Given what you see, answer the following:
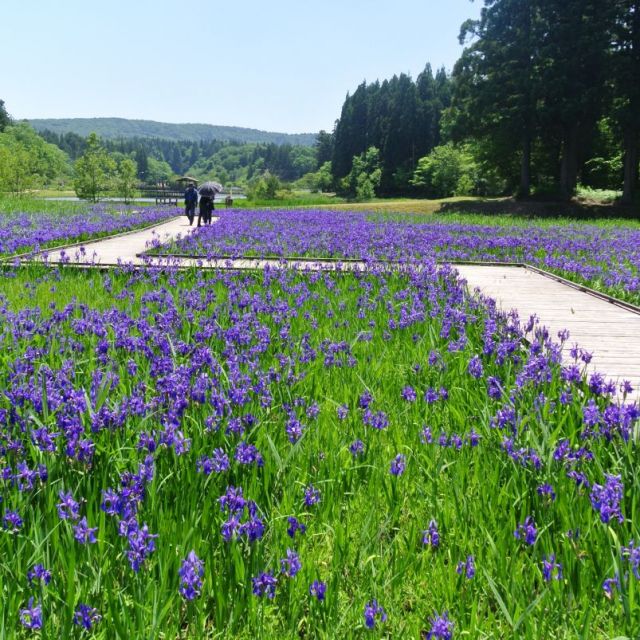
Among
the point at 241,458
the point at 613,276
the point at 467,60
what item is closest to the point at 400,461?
the point at 241,458

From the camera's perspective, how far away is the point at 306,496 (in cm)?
245

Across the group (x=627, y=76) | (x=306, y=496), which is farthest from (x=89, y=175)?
(x=306, y=496)

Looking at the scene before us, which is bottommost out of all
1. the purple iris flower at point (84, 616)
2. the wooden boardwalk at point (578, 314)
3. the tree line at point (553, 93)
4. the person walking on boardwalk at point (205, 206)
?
the purple iris flower at point (84, 616)

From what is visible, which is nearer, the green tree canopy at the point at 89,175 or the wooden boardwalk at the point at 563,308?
the wooden boardwalk at the point at 563,308

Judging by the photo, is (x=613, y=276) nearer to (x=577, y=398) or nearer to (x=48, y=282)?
(x=577, y=398)

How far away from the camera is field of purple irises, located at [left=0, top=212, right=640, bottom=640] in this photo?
1896 mm

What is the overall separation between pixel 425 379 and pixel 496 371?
52 centimetres

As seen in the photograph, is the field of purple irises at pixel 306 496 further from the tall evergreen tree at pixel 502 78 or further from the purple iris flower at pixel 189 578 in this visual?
the tall evergreen tree at pixel 502 78

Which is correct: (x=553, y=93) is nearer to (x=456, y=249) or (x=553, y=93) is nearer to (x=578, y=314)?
(x=456, y=249)

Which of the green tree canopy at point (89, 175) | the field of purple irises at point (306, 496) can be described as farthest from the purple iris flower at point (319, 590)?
the green tree canopy at point (89, 175)

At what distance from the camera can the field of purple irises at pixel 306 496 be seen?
1896 mm

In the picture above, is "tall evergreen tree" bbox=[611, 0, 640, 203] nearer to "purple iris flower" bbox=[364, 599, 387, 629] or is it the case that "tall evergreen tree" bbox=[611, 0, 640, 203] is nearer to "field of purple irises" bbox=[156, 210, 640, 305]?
"field of purple irises" bbox=[156, 210, 640, 305]

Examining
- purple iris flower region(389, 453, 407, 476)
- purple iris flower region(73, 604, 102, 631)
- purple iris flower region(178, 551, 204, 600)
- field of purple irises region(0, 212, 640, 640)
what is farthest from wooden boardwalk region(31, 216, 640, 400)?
purple iris flower region(73, 604, 102, 631)

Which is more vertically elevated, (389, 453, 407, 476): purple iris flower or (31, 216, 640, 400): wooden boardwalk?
(31, 216, 640, 400): wooden boardwalk
